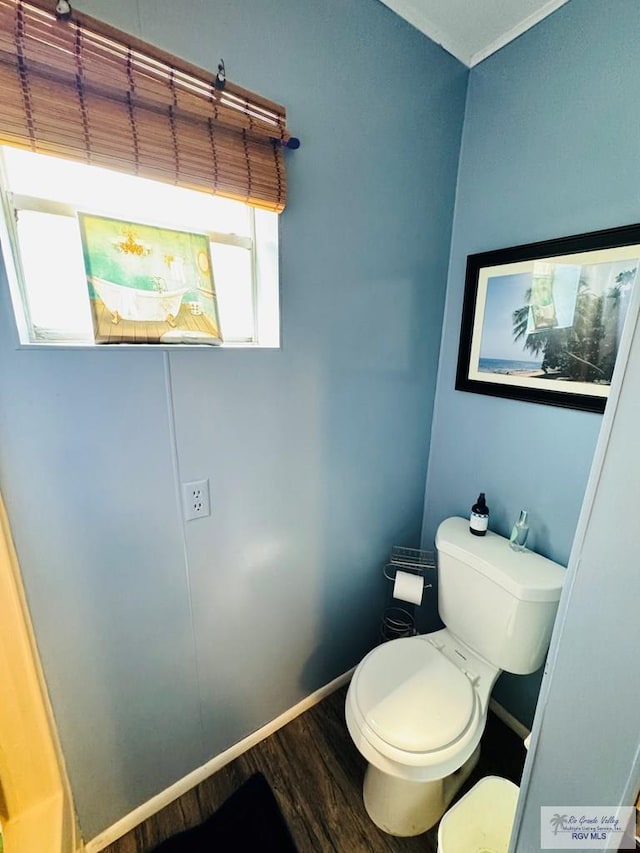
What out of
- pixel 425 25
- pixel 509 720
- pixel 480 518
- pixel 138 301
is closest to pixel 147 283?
pixel 138 301

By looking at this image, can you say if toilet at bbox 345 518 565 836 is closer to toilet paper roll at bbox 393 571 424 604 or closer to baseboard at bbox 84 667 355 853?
toilet paper roll at bbox 393 571 424 604

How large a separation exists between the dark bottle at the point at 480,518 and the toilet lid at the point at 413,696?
1.56 feet

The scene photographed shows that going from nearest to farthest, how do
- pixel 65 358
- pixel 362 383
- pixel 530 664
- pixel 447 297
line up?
1. pixel 65 358
2. pixel 530 664
3. pixel 362 383
4. pixel 447 297

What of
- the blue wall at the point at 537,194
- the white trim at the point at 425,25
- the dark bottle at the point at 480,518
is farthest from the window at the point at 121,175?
the dark bottle at the point at 480,518

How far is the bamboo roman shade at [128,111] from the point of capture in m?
0.66

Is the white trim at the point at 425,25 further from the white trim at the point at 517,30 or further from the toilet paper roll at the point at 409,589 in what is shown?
the toilet paper roll at the point at 409,589

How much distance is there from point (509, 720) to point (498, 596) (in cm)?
76

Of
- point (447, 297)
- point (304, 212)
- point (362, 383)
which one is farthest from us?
point (447, 297)

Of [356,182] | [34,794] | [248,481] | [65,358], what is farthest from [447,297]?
[34,794]

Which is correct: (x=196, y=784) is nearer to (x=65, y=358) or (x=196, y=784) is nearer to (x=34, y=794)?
(x=34, y=794)

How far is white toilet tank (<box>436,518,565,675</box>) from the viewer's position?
1.13 meters

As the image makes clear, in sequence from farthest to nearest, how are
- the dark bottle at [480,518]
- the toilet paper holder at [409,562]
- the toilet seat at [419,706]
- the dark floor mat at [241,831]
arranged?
the toilet paper holder at [409,562] < the dark bottle at [480,518] < the dark floor mat at [241,831] < the toilet seat at [419,706]

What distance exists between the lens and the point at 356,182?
1130 millimetres

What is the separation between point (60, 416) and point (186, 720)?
1.13 meters
